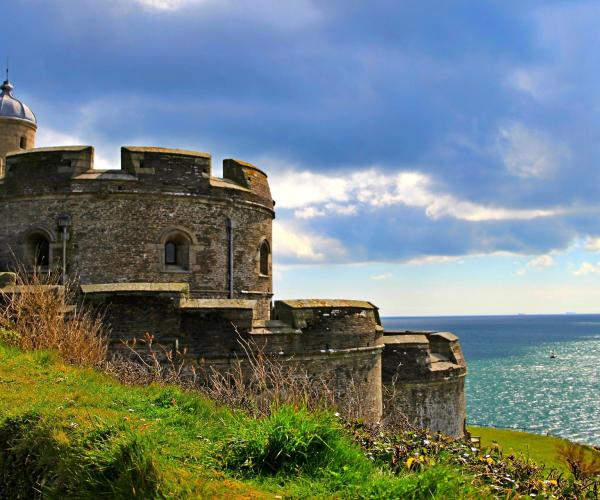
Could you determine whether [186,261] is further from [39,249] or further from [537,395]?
[537,395]

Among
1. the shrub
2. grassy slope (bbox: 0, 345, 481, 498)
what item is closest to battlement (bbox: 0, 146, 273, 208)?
grassy slope (bbox: 0, 345, 481, 498)

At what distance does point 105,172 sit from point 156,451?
11129 mm

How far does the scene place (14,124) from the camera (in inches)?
699

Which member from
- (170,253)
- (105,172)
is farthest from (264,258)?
(105,172)

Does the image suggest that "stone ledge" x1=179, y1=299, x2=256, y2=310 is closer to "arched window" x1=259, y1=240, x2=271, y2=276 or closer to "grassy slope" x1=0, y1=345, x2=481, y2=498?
"arched window" x1=259, y1=240, x2=271, y2=276

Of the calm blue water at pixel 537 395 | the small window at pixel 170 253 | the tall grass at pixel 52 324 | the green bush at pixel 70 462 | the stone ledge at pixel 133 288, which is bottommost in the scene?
the calm blue water at pixel 537 395

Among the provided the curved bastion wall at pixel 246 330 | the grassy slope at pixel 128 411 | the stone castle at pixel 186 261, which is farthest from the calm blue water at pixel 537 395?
the grassy slope at pixel 128 411

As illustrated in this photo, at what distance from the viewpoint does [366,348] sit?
43.3ft

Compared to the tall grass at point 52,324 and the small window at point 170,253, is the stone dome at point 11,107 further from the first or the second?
the tall grass at point 52,324

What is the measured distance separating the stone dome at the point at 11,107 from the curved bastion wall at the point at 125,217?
13.5 feet

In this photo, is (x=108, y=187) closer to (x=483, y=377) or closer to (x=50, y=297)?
(x=50, y=297)

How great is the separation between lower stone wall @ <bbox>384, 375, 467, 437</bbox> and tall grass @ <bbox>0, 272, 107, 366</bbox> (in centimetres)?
804

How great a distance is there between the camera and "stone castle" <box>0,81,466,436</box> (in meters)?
11.4

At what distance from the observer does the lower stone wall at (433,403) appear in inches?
614
